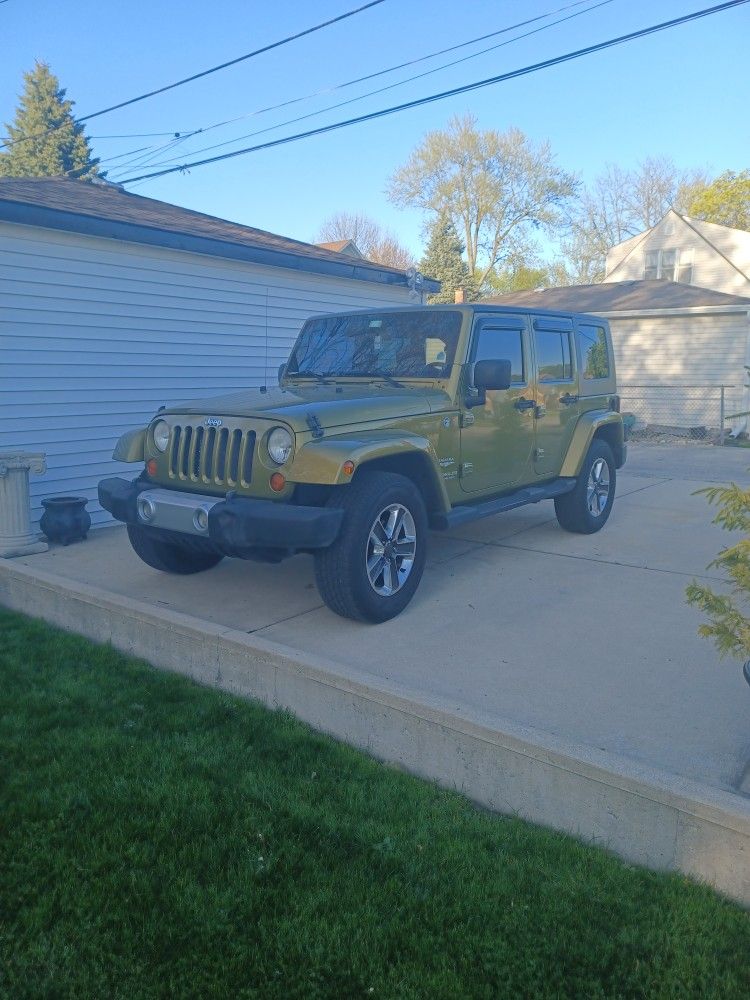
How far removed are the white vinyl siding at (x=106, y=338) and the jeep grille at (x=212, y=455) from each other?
299 centimetres

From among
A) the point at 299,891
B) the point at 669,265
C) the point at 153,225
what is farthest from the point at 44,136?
the point at 299,891

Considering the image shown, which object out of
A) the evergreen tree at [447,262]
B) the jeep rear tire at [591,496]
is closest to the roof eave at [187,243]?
the jeep rear tire at [591,496]

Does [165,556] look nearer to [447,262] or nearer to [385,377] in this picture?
[385,377]

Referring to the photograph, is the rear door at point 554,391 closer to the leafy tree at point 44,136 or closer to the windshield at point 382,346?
the windshield at point 382,346

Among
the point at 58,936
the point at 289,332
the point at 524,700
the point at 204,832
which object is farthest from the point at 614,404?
the point at 58,936

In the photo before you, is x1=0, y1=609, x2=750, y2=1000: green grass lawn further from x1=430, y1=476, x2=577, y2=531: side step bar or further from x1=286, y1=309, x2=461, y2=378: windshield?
x1=286, y1=309, x2=461, y2=378: windshield

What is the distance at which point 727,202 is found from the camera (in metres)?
39.6

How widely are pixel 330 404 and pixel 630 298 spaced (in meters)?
19.1

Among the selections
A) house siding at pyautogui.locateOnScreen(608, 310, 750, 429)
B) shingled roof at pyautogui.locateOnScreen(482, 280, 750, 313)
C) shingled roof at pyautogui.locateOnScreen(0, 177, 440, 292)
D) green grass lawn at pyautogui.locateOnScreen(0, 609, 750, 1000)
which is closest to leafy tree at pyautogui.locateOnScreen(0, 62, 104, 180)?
shingled roof at pyautogui.locateOnScreen(482, 280, 750, 313)

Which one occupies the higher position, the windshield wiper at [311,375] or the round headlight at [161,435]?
the windshield wiper at [311,375]

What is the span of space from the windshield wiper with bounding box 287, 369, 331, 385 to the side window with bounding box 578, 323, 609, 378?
2568 mm

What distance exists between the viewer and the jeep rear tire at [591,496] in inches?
280

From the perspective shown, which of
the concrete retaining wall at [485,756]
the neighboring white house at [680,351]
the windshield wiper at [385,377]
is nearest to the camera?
the concrete retaining wall at [485,756]

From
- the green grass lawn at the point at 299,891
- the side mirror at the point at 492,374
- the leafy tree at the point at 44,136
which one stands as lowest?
the green grass lawn at the point at 299,891
